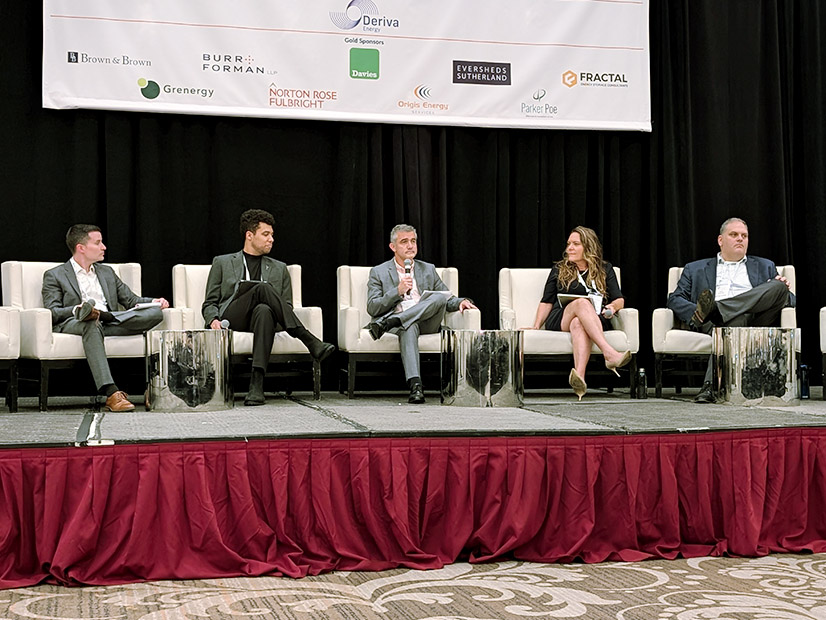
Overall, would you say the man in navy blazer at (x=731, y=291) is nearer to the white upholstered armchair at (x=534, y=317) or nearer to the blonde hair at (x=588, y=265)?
the white upholstered armchair at (x=534, y=317)

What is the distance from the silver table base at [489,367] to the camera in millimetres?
3881

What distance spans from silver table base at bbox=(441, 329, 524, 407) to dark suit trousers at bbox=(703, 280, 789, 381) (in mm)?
1287

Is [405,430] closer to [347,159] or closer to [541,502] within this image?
[541,502]

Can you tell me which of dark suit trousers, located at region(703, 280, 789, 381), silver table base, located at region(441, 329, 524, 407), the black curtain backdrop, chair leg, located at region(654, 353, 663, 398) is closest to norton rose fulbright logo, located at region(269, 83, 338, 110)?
the black curtain backdrop

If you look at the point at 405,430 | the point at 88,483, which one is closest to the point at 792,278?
the point at 405,430

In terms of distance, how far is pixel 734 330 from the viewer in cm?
384

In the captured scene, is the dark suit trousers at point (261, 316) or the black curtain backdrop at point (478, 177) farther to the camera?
the black curtain backdrop at point (478, 177)

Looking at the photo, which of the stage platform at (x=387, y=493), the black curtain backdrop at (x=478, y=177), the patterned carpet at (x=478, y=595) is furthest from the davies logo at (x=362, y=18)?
the patterned carpet at (x=478, y=595)

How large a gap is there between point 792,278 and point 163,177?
11.3 ft

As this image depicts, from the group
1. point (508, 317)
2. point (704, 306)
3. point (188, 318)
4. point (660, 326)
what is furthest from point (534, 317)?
point (188, 318)

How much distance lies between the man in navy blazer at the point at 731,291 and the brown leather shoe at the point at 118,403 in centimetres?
263

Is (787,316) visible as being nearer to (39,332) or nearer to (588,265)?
(588,265)

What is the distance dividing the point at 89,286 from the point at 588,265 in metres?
2.45

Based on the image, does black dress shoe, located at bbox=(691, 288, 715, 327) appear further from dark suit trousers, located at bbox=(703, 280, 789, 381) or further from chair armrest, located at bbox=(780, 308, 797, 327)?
chair armrest, located at bbox=(780, 308, 797, 327)
